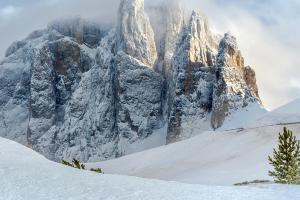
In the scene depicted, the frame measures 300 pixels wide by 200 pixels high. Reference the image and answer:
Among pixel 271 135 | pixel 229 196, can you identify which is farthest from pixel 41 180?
pixel 271 135

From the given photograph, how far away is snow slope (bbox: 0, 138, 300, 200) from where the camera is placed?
1659cm

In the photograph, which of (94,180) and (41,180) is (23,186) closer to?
(41,180)

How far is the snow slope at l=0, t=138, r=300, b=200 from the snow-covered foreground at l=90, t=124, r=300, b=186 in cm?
4945

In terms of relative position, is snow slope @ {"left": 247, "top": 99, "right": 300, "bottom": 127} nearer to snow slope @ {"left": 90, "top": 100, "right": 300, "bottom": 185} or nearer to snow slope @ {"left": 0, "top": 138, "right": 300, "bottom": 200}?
snow slope @ {"left": 90, "top": 100, "right": 300, "bottom": 185}

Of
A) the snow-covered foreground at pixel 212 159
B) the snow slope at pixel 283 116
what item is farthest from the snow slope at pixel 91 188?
the snow slope at pixel 283 116

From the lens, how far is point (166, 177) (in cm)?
10231

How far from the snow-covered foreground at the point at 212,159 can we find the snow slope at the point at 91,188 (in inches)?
1947

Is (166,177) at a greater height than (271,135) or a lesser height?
lesser

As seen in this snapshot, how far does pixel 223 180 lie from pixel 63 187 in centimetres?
5370

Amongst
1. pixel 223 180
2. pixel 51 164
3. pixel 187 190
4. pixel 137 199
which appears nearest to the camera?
pixel 137 199

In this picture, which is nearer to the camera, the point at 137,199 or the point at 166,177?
the point at 137,199

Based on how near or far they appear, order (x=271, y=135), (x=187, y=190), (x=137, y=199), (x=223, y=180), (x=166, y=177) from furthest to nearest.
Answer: (x=271, y=135) < (x=166, y=177) < (x=223, y=180) < (x=187, y=190) < (x=137, y=199)

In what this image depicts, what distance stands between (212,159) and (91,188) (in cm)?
9039

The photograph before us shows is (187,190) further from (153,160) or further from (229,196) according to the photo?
(153,160)
